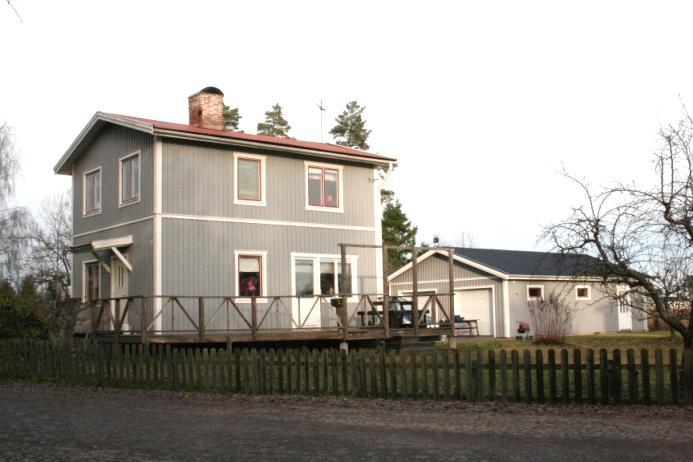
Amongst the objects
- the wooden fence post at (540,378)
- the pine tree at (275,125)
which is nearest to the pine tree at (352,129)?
the pine tree at (275,125)

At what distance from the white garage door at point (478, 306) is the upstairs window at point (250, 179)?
16112mm

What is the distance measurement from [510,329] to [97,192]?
62.1 ft

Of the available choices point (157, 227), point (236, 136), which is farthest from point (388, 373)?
point (236, 136)

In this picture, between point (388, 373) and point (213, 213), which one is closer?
point (388, 373)

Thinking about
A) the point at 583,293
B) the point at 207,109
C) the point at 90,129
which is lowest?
the point at 583,293

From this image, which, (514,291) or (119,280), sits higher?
(119,280)

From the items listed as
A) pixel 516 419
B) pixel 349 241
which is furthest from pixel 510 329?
pixel 516 419

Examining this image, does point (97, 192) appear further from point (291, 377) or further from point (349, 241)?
point (291, 377)

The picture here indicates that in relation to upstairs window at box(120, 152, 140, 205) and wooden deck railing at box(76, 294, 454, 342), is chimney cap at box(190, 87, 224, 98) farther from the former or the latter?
wooden deck railing at box(76, 294, 454, 342)

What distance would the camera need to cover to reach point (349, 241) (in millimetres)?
25578

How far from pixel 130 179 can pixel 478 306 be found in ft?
62.3

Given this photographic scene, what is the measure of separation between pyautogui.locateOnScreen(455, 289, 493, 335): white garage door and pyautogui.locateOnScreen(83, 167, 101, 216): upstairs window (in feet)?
60.6

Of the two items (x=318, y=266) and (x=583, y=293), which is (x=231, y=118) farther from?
(x=318, y=266)

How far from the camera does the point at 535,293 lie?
123 ft
